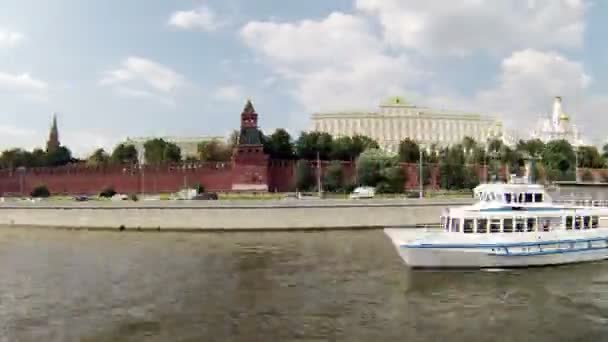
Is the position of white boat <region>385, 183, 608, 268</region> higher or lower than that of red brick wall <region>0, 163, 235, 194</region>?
lower

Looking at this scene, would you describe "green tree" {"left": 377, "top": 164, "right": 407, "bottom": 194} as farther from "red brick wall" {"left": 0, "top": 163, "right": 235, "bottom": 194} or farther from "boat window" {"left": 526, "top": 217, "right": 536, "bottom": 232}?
"boat window" {"left": 526, "top": 217, "right": 536, "bottom": 232}

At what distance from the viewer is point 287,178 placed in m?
78.8

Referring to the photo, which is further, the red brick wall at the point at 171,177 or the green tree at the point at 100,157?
the green tree at the point at 100,157

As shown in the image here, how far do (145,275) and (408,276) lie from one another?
1121 cm

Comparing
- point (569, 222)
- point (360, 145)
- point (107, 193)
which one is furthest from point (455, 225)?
point (360, 145)

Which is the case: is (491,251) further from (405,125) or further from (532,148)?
(405,125)

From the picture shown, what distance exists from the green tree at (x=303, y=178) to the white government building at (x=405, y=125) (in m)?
74.6

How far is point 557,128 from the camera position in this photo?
17838 cm

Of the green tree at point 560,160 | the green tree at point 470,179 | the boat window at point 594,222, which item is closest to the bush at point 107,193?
the green tree at point 470,179

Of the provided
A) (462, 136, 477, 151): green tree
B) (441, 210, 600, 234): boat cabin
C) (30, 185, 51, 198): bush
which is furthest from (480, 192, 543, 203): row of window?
(462, 136, 477, 151): green tree

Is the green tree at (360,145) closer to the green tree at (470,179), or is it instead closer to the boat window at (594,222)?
the green tree at (470,179)

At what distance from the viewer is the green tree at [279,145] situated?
8512 centimetres

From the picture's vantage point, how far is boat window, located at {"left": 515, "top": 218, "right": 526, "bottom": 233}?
2893 centimetres

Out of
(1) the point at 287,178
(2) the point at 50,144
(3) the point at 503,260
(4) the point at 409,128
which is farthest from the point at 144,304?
(4) the point at 409,128
